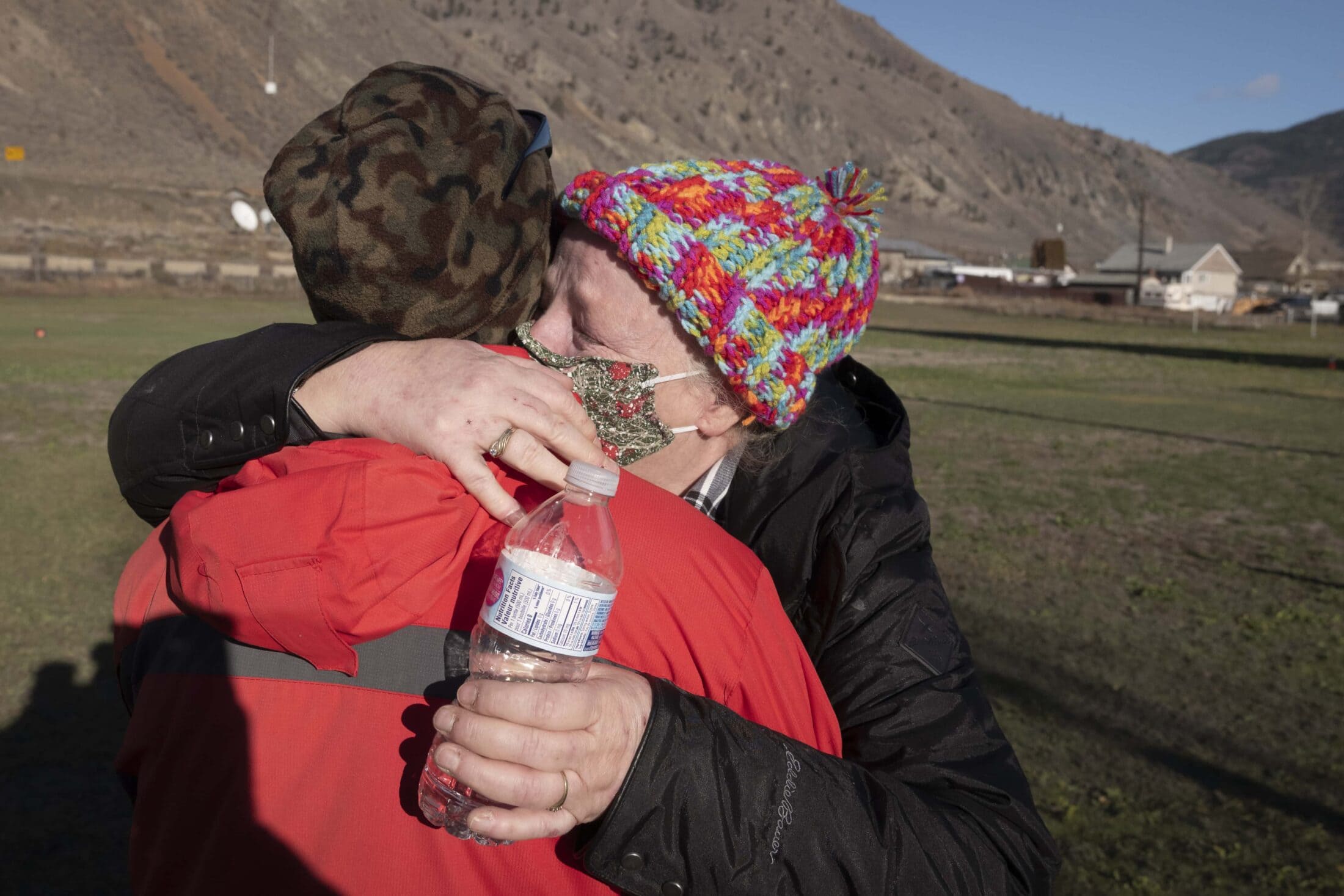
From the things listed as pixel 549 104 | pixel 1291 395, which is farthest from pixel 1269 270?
pixel 1291 395

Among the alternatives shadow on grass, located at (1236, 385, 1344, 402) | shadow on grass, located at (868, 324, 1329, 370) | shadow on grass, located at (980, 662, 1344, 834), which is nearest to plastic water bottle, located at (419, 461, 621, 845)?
shadow on grass, located at (980, 662, 1344, 834)

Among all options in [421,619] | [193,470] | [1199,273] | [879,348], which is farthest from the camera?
[1199,273]

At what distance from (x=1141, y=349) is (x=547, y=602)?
124 ft

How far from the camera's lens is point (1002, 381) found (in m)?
23.2

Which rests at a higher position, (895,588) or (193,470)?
(193,470)

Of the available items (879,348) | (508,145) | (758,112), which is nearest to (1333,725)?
(508,145)

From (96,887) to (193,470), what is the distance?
3165 millimetres

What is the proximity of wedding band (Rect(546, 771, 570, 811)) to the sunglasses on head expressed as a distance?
1.00 metres

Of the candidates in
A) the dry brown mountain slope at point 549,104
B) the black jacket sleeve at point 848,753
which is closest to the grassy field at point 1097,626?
the black jacket sleeve at point 848,753

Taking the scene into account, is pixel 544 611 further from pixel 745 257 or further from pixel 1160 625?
pixel 1160 625

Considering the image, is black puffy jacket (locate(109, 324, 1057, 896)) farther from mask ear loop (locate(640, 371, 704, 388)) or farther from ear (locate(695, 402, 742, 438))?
mask ear loop (locate(640, 371, 704, 388))

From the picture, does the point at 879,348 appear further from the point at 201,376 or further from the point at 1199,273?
the point at 1199,273

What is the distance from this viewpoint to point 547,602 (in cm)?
130

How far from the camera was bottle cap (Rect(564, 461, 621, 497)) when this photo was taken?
1369mm
